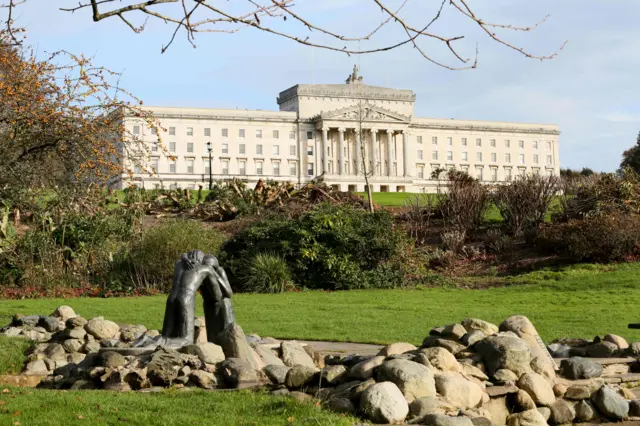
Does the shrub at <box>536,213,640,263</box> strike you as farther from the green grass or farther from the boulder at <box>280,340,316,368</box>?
the green grass

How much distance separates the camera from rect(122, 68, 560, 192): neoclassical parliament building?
10744 centimetres

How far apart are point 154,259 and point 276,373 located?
619 inches

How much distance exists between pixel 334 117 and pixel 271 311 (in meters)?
92.8

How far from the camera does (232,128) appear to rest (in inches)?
4341

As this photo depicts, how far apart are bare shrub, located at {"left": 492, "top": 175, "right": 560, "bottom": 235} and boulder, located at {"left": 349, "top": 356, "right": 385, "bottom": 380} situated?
77.0 ft

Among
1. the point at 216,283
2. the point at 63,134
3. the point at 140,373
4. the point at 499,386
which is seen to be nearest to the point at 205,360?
the point at 140,373

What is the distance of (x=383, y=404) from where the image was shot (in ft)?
24.2

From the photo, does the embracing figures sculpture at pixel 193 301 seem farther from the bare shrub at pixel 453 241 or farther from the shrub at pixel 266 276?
the bare shrub at pixel 453 241

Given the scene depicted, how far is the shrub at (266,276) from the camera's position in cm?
2383


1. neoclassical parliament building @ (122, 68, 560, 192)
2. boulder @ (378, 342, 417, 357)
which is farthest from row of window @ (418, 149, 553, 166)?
boulder @ (378, 342, 417, 357)

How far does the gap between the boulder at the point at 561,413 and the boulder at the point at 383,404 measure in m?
1.84

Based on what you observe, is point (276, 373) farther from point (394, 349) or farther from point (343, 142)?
point (343, 142)

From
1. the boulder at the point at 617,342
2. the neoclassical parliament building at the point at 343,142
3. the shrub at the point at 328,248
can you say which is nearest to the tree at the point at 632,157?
the neoclassical parliament building at the point at 343,142

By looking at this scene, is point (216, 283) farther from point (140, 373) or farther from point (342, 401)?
point (342, 401)
